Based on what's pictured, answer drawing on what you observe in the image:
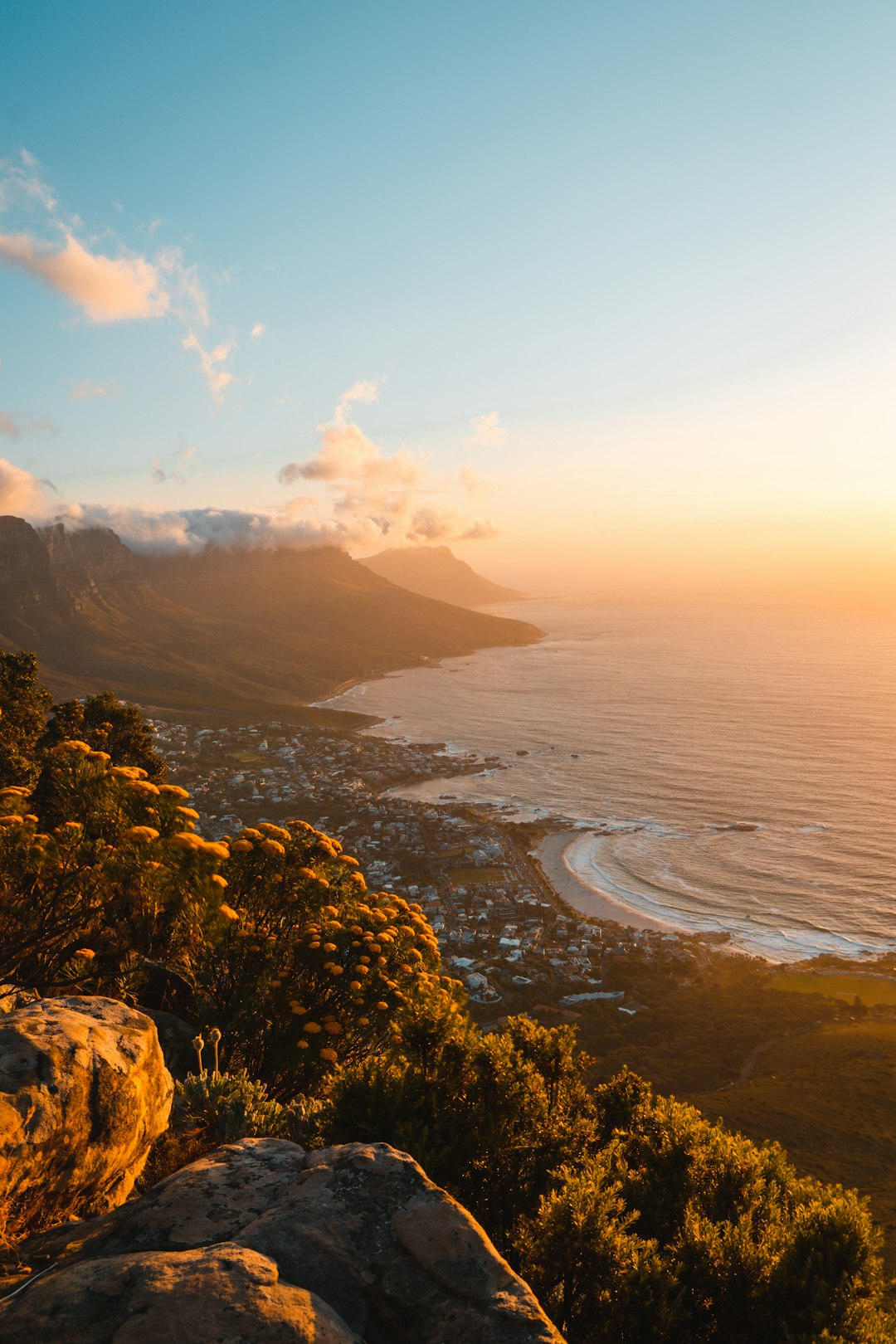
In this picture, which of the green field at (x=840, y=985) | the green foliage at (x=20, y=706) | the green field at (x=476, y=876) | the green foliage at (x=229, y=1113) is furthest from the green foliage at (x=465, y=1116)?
the green field at (x=476, y=876)

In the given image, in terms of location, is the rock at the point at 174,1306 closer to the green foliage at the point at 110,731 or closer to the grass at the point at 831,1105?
the green foliage at the point at 110,731

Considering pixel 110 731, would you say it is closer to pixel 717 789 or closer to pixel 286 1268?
pixel 286 1268

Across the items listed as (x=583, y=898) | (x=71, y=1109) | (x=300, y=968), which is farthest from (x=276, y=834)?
(x=583, y=898)

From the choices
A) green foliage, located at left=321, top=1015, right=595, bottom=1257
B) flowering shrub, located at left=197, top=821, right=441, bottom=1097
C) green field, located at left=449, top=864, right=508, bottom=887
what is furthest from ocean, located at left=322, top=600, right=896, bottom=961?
green foliage, located at left=321, top=1015, right=595, bottom=1257

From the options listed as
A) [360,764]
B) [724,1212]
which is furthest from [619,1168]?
[360,764]

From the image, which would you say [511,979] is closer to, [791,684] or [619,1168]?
[619,1168]
